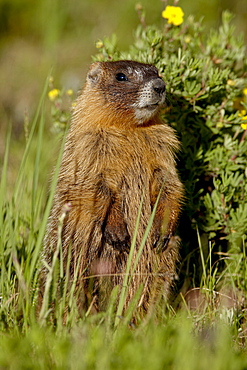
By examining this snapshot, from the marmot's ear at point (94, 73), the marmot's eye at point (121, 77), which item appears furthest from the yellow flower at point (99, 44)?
the marmot's eye at point (121, 77)

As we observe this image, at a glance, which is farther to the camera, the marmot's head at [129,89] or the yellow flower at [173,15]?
the yellow flower at [173,15]

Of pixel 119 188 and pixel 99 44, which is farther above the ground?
pixel 99 44

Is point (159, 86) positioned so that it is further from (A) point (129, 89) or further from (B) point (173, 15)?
(B) point (173, 15)

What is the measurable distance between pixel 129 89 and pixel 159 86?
0.27 metres

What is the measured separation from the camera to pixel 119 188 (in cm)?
375

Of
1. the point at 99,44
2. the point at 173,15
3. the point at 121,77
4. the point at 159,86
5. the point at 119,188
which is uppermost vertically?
the point at 173,15

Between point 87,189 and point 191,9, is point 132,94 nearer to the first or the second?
point 87,189

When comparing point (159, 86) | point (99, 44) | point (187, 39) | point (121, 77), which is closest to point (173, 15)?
point (187, 39)

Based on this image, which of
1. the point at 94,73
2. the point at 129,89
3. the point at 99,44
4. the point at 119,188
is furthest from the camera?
the point at 99,44

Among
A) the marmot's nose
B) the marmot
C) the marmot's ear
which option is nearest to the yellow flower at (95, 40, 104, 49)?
the marmot's ear

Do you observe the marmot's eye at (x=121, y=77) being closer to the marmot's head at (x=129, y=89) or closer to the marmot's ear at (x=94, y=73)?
the marmot's head at (x=129, y=89)

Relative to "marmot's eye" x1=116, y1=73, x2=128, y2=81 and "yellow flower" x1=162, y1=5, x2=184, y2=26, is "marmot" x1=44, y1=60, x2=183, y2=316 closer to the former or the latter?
"marmot's eye" x1=116, y1=73, x2=128, y2=81

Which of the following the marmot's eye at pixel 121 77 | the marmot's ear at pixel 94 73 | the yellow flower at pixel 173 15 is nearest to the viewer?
the marmot's eye at pixel 121 77

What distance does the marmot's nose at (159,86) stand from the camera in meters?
3.81
